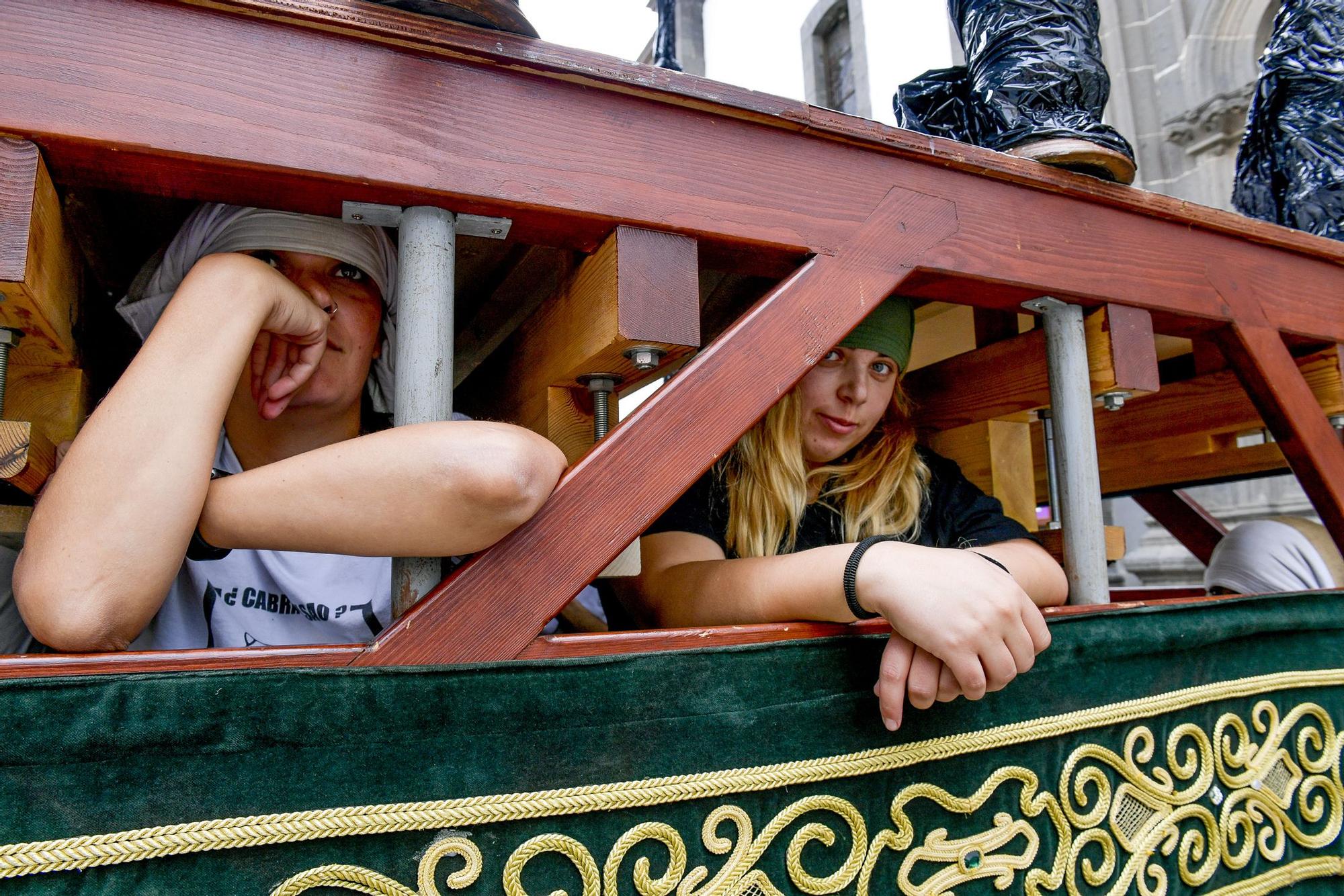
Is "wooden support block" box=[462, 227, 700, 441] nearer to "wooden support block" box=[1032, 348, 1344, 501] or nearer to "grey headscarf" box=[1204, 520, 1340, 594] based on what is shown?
"wooden support block" box=[1032, 348, 1344, 501]

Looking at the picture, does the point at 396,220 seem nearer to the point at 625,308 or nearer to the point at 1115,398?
the point at 625,308

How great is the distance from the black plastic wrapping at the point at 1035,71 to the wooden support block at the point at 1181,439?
2.72ft

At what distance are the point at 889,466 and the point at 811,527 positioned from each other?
188 mm

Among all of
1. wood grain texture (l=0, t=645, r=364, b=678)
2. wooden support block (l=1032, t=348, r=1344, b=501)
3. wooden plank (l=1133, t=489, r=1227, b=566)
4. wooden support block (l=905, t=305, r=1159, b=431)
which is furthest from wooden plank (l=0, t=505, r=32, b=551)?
wooden plank (l=1133, t=489, r=1227, b=566)

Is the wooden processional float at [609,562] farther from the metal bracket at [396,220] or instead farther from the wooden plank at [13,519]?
the wooden plank at [13,519]

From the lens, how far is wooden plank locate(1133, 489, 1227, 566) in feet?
10.1

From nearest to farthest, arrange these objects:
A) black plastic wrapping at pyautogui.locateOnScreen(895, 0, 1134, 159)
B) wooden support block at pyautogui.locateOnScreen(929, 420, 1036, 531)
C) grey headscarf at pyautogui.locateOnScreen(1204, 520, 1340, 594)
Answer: black plastic wrapping at pyautogui.locateOnScreen(895, 0, 1134, 159), wooden support block at pyautogui.locateOnScreen(929, 420, 1036, 531), grey headscarf at pyautogui.locateOnScreen(1204, 520, 1340, 594)

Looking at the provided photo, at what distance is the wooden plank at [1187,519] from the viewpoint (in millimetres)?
3078

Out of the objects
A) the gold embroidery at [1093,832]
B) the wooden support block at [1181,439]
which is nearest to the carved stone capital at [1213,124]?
the wooden support block at [1181,439]

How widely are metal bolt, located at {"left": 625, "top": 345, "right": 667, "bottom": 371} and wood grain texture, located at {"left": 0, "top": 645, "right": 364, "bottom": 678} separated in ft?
1.32

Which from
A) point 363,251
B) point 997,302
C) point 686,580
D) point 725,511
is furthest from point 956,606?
point 363,251

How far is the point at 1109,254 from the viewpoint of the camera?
4.05 feet

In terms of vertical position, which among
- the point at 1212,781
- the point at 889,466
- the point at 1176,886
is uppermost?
the point at 889,466

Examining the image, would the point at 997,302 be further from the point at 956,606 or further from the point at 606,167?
the point at 606,167
